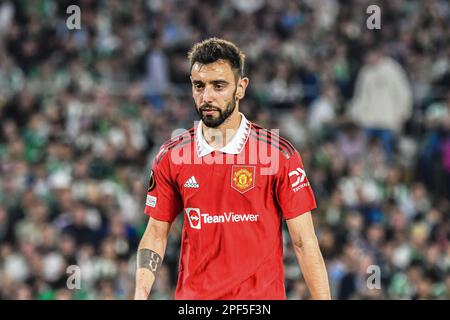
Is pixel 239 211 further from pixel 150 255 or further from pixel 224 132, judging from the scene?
pixel 150 255

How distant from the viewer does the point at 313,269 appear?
6.31 m

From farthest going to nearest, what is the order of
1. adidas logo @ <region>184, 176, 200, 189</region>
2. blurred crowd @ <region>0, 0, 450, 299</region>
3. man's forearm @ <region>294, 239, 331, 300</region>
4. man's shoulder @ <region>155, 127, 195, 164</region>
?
blurred crowd @ <region>0, 0, 450, 299</region>, man's shoulder @ <region>155, 127, 195, 164</region>, adidas logo @ <region>184, 176, 200, 189</region>, man's forearm @ <region>294, 239, 331, 300</region>

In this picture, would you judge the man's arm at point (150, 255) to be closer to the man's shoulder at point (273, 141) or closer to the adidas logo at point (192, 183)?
the adidas logo at point (192, 183)

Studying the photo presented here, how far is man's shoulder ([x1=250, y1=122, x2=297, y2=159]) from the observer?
6.47m

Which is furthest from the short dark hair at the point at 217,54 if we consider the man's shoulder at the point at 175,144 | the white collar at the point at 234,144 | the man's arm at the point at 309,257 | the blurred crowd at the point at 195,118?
the blurred crowd at the point at 195,118

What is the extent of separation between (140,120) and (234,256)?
1073cm

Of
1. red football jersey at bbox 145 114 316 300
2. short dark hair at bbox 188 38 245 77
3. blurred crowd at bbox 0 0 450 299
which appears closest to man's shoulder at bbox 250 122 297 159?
red football jersey at bbox 145 114 316 300

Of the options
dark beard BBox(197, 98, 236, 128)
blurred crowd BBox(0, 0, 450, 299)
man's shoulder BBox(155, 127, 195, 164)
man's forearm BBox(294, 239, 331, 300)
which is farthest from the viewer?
blurred crowd BBox(0, 0, 450, 299)

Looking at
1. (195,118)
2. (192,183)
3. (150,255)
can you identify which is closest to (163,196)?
(192,183)

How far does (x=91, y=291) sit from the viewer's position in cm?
1345

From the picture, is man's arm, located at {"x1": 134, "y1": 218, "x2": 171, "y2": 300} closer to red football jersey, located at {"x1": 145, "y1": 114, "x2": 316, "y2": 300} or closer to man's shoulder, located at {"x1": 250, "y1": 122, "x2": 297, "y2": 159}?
red football jersey, located at {"x1": 145, "y1": 114, "x2": 316, "y2": 300}

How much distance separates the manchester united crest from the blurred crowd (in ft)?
22.5

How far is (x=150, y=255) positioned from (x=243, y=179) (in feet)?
2.50

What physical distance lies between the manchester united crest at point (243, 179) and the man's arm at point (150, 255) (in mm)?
553
